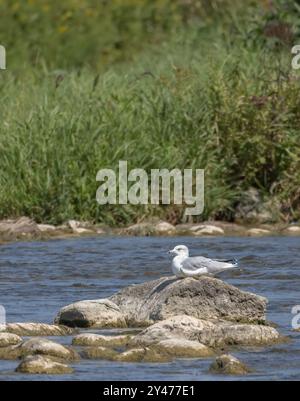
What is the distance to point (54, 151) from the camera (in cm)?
1391

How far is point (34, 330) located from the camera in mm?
8891

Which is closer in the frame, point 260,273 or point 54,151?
point 260,273

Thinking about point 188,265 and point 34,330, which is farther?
point 188,265

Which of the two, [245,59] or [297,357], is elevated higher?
[245,59]

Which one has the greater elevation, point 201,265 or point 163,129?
point 163,129

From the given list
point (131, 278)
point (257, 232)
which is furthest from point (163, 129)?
point (131, 278)

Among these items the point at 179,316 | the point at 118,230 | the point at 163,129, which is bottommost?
the point at 118,230

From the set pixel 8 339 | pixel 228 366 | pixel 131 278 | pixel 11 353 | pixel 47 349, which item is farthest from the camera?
pixel 131 278

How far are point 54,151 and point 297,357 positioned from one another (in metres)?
6.12

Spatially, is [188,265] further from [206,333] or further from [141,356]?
[141,356]

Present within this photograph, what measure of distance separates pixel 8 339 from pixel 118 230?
5.47 m
